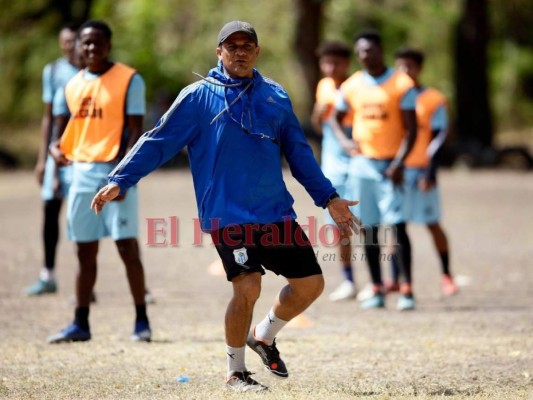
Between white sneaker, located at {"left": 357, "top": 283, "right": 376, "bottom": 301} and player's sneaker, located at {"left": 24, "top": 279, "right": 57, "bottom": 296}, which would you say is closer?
white sneaker, located at {"left": 357, "top": 283, "right": 376, "bottom": 301}

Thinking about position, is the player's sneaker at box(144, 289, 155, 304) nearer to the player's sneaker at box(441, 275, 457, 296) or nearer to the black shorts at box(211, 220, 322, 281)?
the player's sneaker at box(441, 275, 457, 296)

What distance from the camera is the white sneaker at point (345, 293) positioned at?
11.7m

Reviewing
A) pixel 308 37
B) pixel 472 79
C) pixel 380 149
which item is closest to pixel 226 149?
pixel 380 149

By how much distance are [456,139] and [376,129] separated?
17.8 meters

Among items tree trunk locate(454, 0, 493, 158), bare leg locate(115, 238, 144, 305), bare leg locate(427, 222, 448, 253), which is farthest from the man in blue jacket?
tree trunk locate(454, 0, 493, 158)

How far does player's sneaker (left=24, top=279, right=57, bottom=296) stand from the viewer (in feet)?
38.4

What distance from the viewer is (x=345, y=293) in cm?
1173

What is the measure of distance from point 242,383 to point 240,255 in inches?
29.7

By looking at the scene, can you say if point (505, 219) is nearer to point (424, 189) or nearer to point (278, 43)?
point (424, 189)

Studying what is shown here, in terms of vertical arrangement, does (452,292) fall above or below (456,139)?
below

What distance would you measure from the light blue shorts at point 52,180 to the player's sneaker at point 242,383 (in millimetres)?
3768

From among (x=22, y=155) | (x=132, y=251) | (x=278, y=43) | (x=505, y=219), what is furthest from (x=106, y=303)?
(x=278, y=43)

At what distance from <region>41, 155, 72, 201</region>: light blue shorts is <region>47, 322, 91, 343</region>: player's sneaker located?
1.74 metres

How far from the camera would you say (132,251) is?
9.12 m
